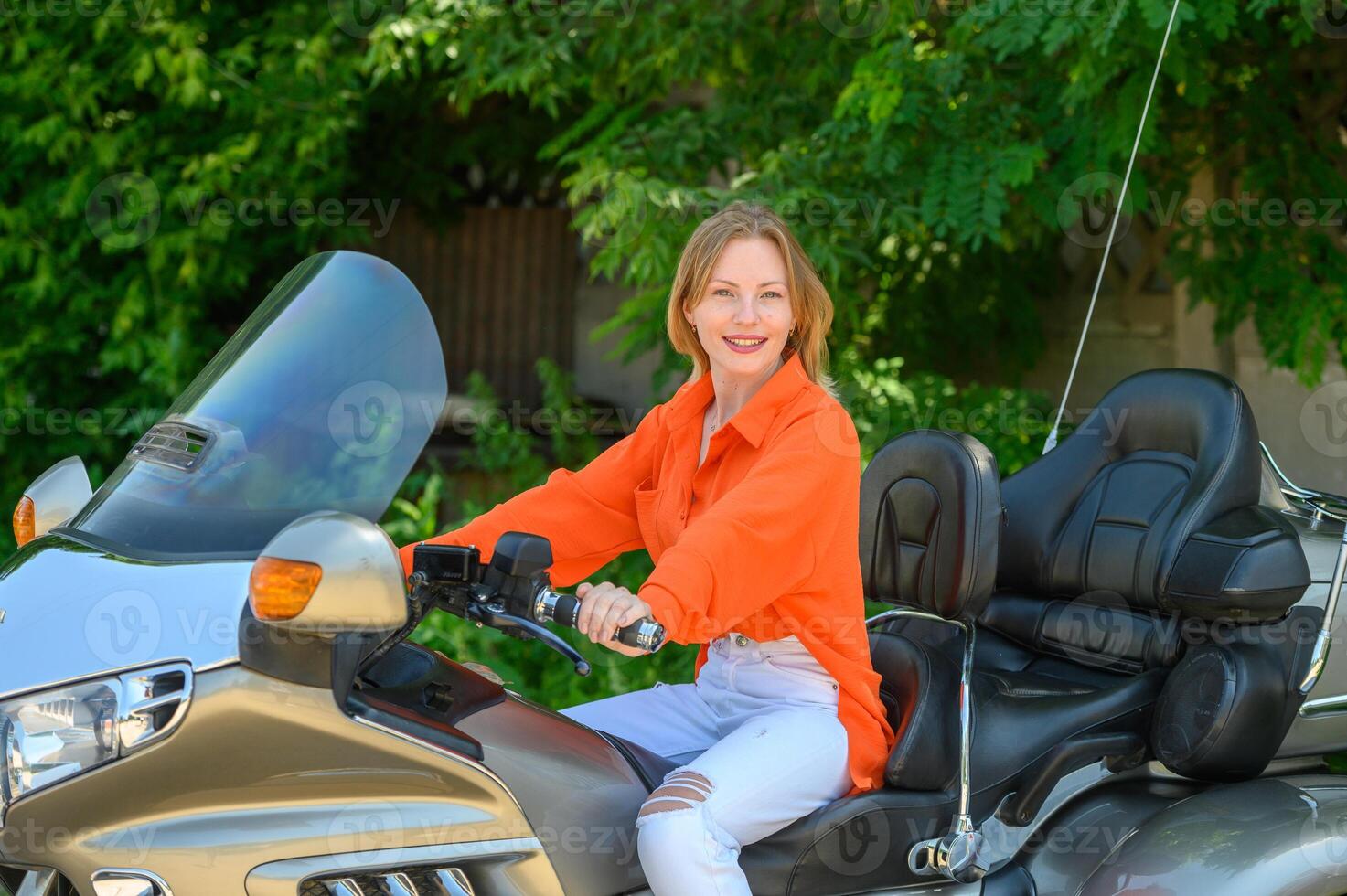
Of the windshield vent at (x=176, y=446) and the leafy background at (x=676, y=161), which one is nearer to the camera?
the windshield vent at (x=176, y=446)

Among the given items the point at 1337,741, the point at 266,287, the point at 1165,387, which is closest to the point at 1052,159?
the point at 1165,387

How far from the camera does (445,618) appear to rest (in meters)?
5.35

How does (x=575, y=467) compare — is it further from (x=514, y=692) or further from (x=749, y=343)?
(x=514, y=692)

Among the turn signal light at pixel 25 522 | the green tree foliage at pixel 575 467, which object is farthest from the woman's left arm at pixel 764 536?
the green tree foliage at pixel 575 467

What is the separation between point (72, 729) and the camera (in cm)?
161

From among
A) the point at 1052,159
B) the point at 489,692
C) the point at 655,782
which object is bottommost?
the point at 655,782

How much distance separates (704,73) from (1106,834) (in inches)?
157

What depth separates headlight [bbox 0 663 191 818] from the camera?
5.26ft

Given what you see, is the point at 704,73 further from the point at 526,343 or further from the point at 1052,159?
A: the point at 526,343

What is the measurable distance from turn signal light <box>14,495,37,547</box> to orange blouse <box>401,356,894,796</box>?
1.84 ft

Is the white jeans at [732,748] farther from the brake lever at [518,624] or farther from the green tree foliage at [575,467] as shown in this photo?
the green tree foliage at [575,467]

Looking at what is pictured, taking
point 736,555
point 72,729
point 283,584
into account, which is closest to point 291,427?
point 283,584

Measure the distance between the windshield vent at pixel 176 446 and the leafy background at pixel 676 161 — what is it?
3039 millimetres

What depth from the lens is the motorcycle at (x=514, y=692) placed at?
5.31 ft
